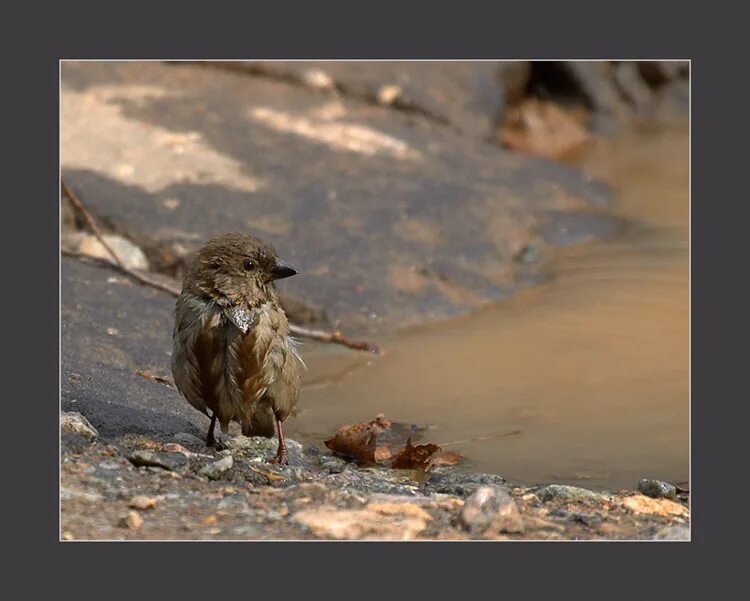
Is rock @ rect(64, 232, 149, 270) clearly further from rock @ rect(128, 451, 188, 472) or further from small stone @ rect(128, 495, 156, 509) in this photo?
small stone @ rect(128, 495, 156, 509)

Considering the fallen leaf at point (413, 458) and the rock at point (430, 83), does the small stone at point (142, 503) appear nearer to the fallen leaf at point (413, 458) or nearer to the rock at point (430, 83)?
the fallen leaf at point (413, 458)

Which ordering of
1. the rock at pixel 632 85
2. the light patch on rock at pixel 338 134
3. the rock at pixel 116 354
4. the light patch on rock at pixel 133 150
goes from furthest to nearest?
the rock at pixel 632 85 < the light patch on rock at pixel 338 134 < the light patch on rock at pixel 133 150 < the rock at pixel 116 354

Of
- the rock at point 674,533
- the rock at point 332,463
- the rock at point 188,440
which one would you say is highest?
the rock at point 188,440

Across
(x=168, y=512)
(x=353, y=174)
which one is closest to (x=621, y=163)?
(x=353, y=174)

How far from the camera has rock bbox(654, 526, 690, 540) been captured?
407 centimetres

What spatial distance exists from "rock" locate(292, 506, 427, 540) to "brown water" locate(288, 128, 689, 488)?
1.20m

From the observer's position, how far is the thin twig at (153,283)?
22.9 feet

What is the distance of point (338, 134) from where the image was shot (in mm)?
9844

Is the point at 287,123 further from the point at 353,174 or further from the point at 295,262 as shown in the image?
the point at 295,262

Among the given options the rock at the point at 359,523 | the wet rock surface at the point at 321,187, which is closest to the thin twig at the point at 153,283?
the wet rock surface at the point at 321,187

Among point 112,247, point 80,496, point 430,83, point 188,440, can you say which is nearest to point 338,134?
point 430,83

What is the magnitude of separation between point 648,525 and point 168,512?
5.72 feet

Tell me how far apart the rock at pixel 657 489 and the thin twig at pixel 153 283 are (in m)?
2.29

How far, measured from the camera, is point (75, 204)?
7.86 metres
